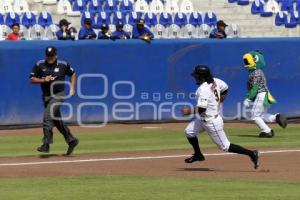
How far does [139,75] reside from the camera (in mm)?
24000

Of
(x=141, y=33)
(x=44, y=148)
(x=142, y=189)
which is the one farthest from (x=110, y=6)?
(x=142, y=189)

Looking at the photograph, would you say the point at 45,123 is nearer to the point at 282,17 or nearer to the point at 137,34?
the point at 137,34

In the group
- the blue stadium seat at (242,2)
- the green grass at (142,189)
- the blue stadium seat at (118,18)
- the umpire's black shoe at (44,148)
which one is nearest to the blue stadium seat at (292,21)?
the blue stadium seat at (242,2)

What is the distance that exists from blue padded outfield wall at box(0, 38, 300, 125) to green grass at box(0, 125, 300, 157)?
5.55ft

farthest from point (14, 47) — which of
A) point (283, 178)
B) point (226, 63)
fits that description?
point (283, 178)

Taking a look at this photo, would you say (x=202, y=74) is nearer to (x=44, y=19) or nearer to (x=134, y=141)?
(x=134, y=141)

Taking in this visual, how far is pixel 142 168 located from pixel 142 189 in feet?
9.02

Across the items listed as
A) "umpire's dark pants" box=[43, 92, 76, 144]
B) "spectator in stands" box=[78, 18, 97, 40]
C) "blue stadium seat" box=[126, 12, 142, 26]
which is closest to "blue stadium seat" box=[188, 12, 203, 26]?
"blue stadium seat" box=[126, 12, 142, 26]

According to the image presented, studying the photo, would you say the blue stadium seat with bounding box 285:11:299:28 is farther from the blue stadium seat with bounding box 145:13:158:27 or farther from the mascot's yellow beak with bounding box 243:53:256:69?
the mascot's yellow beak with bounding box 243:53:256:69

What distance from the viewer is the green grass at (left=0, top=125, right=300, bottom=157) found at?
17844mm

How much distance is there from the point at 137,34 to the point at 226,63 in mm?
2514

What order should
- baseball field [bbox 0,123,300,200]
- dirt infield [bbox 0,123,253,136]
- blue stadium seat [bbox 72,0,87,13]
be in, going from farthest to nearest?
blue stadium seat [bbox 72,0,87,13]
dirt infield [bbox 0,123,253,136]
baseball field [bbox 0,123,300,200]

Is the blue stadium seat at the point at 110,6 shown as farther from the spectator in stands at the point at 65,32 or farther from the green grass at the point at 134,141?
the green grass at the point at 134,141

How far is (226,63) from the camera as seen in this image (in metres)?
25.1
